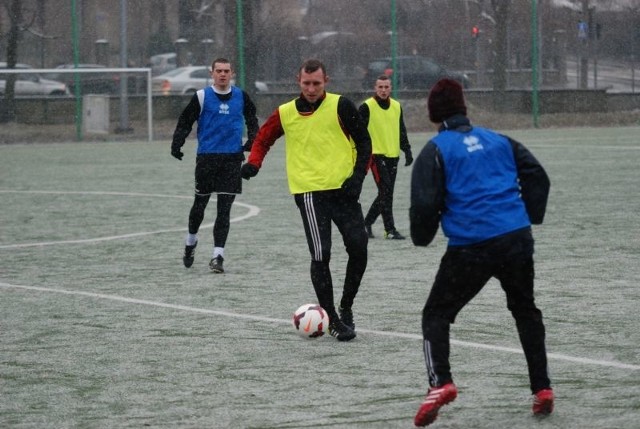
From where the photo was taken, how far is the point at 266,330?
9.07 m

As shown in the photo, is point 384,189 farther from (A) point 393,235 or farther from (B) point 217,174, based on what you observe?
(B) point 217,174

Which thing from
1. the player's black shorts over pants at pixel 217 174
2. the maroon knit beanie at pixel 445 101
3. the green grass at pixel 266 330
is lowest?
the green grass at pixel 266 330

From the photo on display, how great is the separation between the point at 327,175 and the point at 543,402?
117 inches

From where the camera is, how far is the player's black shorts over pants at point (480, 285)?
20.3 ft

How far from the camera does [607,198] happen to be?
18344mm

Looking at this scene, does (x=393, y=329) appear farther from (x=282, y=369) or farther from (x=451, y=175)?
(x=451, y=175)

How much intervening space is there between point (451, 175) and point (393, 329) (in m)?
2.99

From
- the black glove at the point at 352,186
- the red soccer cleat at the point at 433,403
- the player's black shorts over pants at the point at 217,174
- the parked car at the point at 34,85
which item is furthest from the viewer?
the parked car at the point at 34,85

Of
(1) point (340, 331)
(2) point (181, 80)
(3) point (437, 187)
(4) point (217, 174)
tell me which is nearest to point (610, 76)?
→ (2) point (181, 80)

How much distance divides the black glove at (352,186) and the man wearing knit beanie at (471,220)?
239 cm

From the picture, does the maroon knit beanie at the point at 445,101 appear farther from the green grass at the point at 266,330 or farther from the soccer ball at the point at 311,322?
the soccer ball at the point at 311,322

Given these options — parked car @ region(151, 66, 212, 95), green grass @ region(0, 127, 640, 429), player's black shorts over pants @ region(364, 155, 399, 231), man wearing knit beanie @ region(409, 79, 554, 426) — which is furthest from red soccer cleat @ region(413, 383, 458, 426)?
parked car @ region(151, 66, 212, 95)

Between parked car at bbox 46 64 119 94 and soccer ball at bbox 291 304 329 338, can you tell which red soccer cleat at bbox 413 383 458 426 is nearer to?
soccer ball at bbox 291 304 329 338

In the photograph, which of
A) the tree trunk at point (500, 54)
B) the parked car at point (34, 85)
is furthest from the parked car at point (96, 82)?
the tree trunk at point (500, 54)
